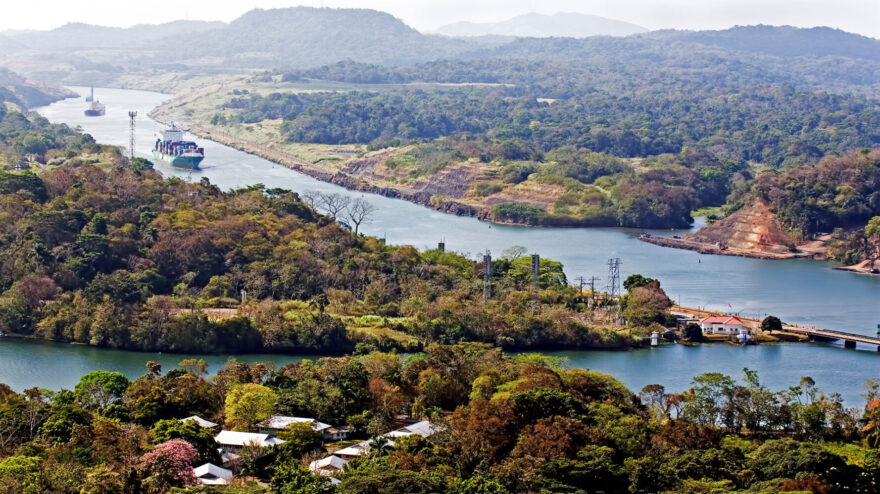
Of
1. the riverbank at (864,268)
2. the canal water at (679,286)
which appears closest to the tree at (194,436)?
the canal water at (679,286)

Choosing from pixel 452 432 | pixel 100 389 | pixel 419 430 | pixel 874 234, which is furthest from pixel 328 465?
pixel 874 234

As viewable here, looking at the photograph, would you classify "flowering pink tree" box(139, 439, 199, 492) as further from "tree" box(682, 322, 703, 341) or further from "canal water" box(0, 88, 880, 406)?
"tree" box(682, 322, 703, 341)

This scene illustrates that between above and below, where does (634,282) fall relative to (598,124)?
below

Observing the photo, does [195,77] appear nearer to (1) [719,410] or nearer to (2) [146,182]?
(2) [146,182]

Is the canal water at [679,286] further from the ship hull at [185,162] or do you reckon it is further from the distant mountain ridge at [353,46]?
the distant mountain ridge at [353,46]

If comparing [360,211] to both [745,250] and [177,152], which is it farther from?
[177,152]

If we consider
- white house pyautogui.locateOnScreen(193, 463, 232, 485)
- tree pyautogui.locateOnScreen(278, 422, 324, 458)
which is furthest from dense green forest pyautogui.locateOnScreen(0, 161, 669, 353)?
white house pyautogui.locateOnScreen(193, 463, 232, 485)
